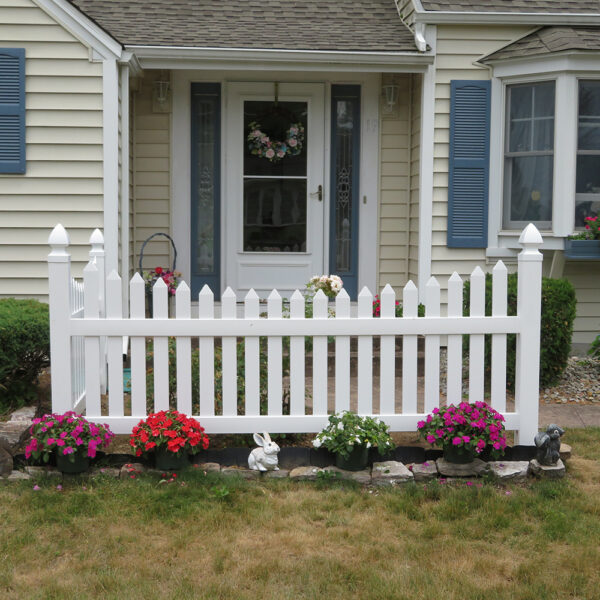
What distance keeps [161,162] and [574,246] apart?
13.3 feet

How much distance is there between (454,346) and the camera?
4.39m

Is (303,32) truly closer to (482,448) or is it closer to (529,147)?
(529,147)

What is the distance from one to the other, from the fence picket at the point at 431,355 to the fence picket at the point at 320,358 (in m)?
0.54

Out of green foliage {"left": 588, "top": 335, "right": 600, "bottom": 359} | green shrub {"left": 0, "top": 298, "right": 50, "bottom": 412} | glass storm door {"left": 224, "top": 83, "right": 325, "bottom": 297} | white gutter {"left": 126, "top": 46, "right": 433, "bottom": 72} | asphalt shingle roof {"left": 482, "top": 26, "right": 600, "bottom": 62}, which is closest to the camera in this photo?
green shrub {"left": 0, "top": 298, "right": 50, "bottom": 412}

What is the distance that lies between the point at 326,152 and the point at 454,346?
443 centimetres

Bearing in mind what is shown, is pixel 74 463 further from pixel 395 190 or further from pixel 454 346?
pixel 395 190

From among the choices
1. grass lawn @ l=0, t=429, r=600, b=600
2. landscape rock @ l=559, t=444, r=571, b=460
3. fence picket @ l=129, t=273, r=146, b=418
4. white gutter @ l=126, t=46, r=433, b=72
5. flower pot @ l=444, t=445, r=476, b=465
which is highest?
white gutter @ l=126, t=46, r=433, b=72

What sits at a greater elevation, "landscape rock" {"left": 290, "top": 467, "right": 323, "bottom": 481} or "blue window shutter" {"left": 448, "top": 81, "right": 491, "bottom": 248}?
"blue window shutter" {"left": 448, "top": 81, "right": 491, "bottom": 248}

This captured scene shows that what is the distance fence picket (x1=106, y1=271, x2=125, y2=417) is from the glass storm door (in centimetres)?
410

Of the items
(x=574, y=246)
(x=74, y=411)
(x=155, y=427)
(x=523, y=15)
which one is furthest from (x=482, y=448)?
(x=523, y=15)

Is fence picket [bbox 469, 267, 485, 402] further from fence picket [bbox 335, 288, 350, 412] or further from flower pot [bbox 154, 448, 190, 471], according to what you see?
flower pot [bbox 154, 448, 190, 471]

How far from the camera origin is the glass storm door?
27.4ft

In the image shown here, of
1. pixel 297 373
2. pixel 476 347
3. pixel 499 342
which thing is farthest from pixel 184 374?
pixel 499 342

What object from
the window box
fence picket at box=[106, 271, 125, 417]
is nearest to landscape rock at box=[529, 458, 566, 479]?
fence picket at box=[106, 271, 125, 417]
